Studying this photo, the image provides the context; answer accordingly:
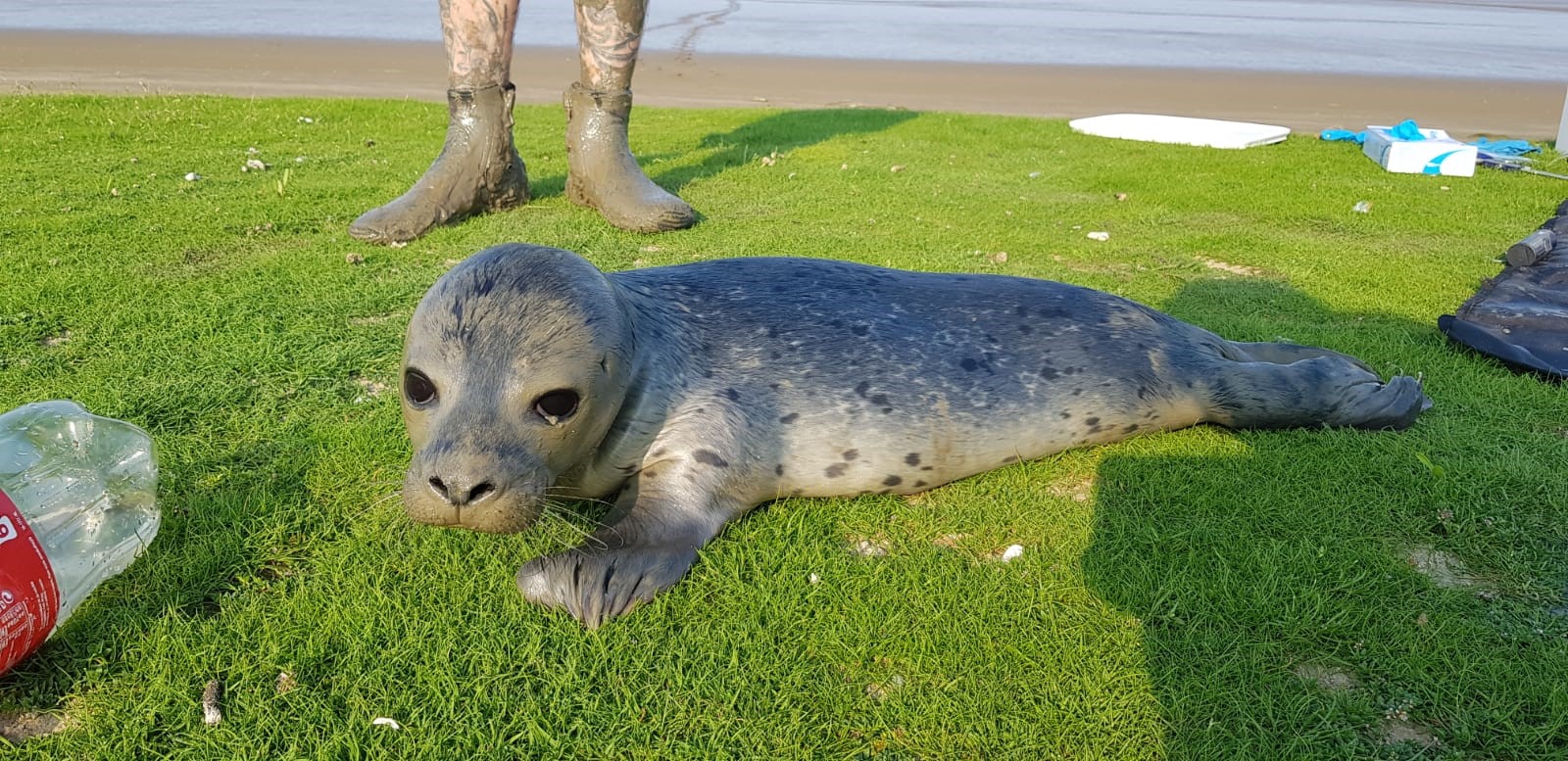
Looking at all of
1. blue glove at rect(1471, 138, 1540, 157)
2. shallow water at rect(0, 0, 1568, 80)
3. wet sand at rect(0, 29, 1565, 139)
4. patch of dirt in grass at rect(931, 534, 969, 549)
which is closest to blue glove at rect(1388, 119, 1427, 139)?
blue glove at rect(1471, 138, 1540, 157)

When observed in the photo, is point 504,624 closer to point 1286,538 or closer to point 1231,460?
point 1286,538

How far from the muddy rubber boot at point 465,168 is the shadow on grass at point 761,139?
78 cm

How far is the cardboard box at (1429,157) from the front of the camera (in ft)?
28.0

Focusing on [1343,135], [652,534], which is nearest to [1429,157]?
[1343,135]

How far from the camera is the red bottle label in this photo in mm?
1977

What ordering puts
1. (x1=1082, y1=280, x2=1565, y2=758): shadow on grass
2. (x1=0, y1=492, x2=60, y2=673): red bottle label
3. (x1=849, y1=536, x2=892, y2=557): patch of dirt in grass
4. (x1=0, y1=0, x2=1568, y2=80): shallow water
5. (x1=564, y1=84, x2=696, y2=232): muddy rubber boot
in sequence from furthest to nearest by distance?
(x1=0, y1=0, x2=1568, y2=80): shallow water → (x1=564, y1=84, x2=696, y2=232): muddy rubber boot → (x1=849, y1=536, x2=892, y2=557): patch of dirt in grass → (x1=1082, y1=280, x2=1565, y2=758): shadow on grass → (x1=0, y1=492, x2=60, y2=673): red bottle label

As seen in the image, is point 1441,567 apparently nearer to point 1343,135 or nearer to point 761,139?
point 761,139

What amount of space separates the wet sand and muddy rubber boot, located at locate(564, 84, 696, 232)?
7.97m

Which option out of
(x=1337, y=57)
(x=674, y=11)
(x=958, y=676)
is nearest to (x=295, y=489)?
(x=958, y=676)

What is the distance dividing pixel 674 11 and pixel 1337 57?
19732mm

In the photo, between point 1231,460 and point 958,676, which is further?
point 1231,460

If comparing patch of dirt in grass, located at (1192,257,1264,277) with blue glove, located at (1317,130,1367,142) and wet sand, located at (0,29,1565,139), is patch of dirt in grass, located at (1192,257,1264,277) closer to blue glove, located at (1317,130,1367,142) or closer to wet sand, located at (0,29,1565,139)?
blue glove, located at (1317,130,1367,142)

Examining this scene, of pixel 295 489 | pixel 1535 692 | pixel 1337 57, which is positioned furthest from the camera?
pixel 1337 57

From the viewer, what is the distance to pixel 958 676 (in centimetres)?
221
